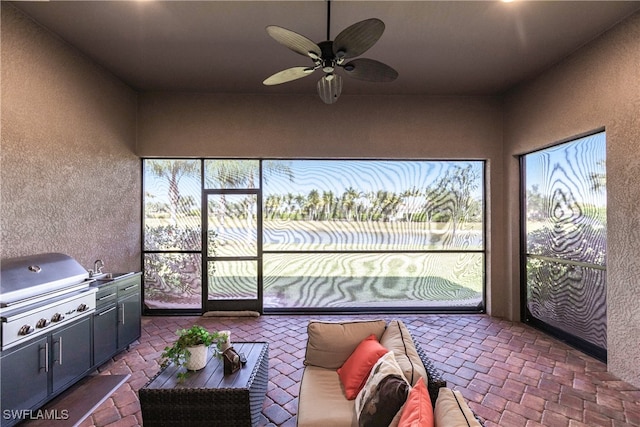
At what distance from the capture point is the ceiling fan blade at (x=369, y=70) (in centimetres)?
234

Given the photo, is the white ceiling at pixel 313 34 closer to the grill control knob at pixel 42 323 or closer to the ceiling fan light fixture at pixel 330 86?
the ceiling fan light fixture at pixel 330 86

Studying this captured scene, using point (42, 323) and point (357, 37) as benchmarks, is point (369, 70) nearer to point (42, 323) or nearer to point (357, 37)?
point (357, 37)

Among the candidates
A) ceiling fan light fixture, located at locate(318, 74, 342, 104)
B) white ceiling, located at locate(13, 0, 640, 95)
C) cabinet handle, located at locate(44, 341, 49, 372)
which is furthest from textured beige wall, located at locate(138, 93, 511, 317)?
cabinet handle, located at locate(44, 341, 49, 372)

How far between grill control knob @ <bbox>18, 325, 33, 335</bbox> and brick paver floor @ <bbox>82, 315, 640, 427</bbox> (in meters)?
0.81

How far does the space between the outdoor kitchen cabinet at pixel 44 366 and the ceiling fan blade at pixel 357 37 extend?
3136 mm

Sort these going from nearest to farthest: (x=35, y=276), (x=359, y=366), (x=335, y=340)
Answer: (x=359, y=366) → (x=335, y=340) → (x=35, y=276)

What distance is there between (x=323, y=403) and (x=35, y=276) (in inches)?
102

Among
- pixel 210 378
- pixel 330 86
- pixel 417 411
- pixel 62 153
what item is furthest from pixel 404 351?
pixel 62 153

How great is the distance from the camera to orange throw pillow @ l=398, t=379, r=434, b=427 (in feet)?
3.92

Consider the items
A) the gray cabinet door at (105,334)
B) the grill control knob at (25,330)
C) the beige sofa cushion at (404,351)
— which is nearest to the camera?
the beige sofa cushion at (404,351)

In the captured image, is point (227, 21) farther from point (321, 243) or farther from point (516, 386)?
point (516, 386)

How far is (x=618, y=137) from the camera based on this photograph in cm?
298

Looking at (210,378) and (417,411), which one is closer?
(417,411)

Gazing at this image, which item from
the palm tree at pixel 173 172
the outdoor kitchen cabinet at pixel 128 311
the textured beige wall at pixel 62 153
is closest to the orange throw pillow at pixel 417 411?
the outdoor kitchen cabinet at pixel 128 311
